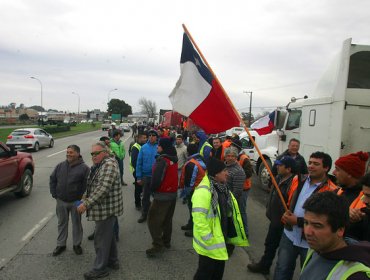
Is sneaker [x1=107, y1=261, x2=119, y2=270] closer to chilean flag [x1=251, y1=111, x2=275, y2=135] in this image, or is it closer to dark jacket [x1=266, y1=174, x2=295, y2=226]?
dark jacket [x1=266, y1=174, x2=295, y2=226]

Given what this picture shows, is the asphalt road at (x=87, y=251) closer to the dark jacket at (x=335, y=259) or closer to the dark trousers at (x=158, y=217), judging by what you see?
the dark trousers at (x=158, y=217)

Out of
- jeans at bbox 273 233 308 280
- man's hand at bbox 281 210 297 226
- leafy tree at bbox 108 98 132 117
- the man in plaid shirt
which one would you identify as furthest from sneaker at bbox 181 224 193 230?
leafy tree at bbox 108 98 132 117

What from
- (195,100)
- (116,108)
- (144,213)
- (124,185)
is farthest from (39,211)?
(116,108)

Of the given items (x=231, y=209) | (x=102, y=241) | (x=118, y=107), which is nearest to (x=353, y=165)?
(x=231, y=209)

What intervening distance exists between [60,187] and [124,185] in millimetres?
5058

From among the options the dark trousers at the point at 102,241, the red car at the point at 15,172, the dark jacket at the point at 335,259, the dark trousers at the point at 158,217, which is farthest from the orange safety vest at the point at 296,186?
the red car at the point at 15,172

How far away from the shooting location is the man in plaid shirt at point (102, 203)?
3896mm

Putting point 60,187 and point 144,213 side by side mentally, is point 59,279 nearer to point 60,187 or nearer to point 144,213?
point 60,187

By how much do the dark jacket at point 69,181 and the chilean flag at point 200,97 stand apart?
176 centimetres

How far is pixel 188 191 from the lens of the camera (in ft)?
18.1

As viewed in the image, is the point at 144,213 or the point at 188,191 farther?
the point at 144,213

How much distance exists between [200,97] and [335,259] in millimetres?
2895

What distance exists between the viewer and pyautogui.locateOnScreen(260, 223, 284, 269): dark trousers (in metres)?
3.95

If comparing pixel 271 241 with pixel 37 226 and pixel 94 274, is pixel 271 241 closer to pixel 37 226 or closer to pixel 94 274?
pixel 94 274
